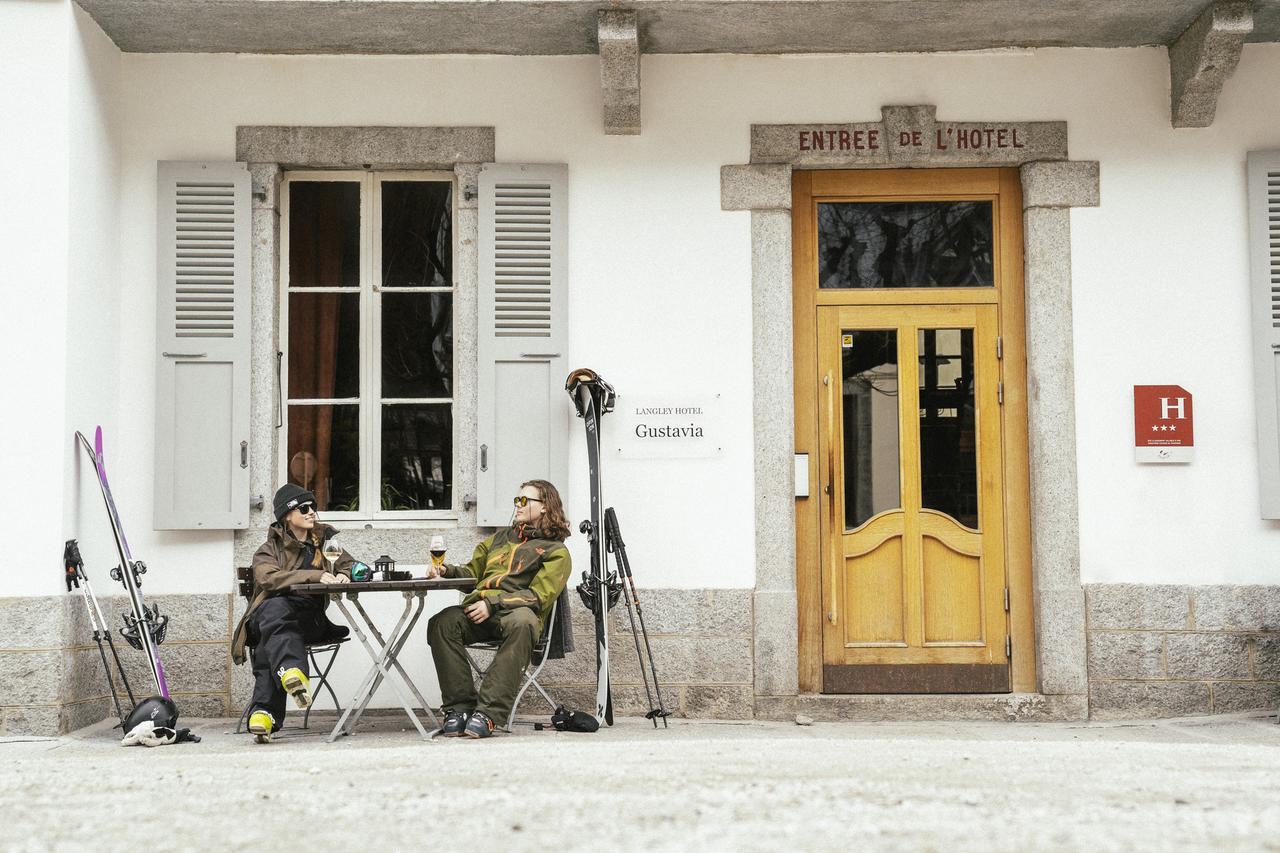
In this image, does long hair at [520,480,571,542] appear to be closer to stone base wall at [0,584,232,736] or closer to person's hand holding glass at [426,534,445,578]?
person's hand holding glass at [426,534,445,578]

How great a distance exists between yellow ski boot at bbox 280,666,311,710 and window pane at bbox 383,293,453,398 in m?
1.81

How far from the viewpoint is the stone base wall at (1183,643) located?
278 inches

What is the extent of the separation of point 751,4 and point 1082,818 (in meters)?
4.13

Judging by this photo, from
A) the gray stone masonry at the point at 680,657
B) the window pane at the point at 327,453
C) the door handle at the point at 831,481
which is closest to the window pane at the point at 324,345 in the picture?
the window pane at the point at 327,453

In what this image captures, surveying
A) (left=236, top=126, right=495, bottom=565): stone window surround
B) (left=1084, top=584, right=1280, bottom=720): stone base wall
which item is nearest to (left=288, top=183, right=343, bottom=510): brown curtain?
(left=236, top=126, right=495, bottom=565): stone window surround

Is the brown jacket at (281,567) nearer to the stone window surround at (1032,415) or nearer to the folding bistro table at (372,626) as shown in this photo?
the folding bistro table at (372,626)

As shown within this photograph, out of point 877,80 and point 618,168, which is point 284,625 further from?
point 877,80

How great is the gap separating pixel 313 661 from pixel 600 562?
1382 millimetres

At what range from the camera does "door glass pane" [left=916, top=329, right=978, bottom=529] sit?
23.9 feet

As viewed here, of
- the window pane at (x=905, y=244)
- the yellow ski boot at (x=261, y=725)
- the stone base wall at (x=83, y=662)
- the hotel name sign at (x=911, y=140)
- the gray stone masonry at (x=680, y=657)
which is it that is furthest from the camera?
the window pane at (x=905, y=244)

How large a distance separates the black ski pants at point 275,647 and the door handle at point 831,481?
259cm

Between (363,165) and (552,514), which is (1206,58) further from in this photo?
Answer: (363,165)

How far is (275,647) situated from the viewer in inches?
243

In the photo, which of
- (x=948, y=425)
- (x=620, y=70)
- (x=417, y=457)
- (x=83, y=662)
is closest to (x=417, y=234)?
(x=417, y=457)
